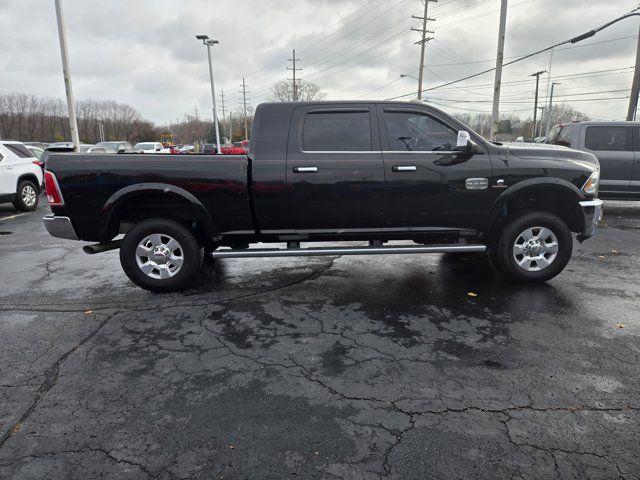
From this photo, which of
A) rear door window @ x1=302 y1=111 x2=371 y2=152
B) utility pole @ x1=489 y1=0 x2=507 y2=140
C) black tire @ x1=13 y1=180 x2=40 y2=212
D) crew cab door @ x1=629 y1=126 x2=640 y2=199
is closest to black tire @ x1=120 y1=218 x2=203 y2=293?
rear door window @ x1=302 y1=111 x2=371 y2=152

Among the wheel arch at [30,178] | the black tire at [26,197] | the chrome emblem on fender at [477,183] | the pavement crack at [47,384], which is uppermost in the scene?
the chrome emblem on fender at [477,183]

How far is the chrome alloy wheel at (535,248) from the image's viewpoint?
4.97m

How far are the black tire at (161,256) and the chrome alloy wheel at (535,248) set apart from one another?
368cm

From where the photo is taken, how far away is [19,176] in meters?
10.8

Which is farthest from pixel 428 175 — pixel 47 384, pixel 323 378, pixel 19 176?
pixel 19 176

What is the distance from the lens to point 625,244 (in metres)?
7.30

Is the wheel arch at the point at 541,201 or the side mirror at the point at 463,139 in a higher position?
the side mirror at the point at 463,139

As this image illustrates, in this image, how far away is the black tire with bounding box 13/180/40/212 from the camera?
10875 mm

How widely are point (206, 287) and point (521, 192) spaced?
380 cm

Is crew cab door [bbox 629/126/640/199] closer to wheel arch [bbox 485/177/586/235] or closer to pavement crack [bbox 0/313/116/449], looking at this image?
wheel arch [bbox 485/177/586/235]

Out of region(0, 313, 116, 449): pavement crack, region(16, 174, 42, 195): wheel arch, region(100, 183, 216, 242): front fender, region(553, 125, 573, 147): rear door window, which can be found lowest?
region(0, 313, 116, 449): pavement crack

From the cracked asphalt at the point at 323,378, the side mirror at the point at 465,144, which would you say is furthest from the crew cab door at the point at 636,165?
the side mirror at the point at 465,144

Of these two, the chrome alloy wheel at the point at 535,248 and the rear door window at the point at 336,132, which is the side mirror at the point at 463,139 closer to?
the rear door window at the point at 336,132

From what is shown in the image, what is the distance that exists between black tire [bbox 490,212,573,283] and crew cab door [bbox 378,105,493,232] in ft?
1.39
